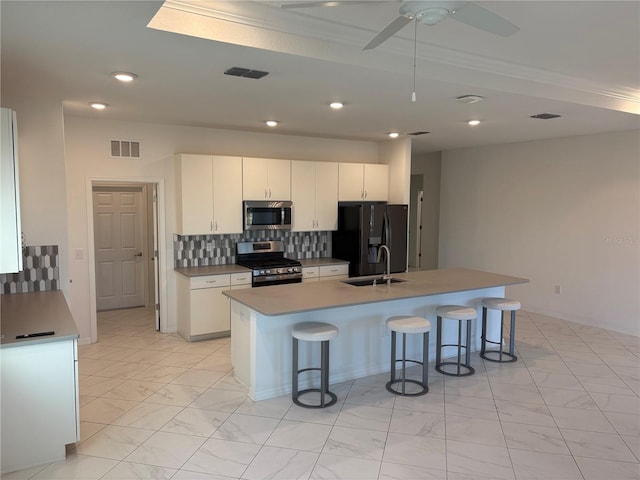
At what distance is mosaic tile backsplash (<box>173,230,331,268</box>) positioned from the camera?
5.76 metres

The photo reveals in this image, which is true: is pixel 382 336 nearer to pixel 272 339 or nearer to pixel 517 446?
pixel 272 339

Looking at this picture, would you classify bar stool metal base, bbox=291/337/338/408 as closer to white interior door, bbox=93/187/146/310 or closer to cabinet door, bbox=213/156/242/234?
cabinet door, bbox=213/156/242/234

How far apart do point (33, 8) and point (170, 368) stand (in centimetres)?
327

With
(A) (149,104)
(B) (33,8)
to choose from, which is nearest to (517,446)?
(B) (33,8)

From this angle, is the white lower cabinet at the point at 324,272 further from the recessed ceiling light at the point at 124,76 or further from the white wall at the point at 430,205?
the recessed ceiling light at the point at 124,76

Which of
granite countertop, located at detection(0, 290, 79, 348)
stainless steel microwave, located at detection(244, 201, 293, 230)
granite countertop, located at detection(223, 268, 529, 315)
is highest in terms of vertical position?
stainless steel microwave, located at detection(244, 201, 293, 230)

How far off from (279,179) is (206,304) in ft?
5.95

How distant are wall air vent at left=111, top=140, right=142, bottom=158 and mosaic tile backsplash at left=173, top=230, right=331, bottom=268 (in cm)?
107

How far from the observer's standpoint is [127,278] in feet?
23.2

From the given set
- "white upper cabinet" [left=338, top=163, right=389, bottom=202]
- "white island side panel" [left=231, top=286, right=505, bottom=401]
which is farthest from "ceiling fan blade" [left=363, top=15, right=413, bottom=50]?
"white upper cabinet" [left=338, top=163, right=389, bottom=202]

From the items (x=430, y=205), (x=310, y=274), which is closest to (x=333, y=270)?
(x=310, y=274)

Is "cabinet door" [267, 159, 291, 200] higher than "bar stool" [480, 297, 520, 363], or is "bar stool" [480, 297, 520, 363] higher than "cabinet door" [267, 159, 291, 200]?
"cabinet door" [267, 159, 291, 200]

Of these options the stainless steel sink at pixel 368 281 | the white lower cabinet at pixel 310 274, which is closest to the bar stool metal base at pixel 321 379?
the stainless steel sink at pixel 368 281

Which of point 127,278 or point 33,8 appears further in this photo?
point 127,278
